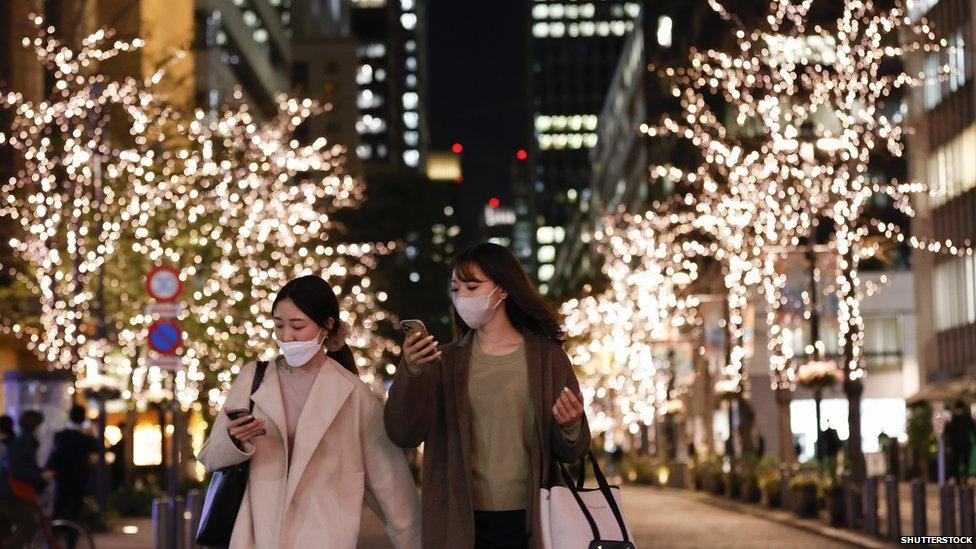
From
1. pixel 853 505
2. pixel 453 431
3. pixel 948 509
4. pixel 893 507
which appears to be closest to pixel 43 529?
pixel 948 509

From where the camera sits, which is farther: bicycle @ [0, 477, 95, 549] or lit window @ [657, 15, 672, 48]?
lit window @ [657, 15, 672, 48]

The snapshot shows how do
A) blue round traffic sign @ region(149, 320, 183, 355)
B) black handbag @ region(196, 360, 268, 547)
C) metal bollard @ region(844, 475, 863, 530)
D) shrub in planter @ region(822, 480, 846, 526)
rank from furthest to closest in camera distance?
shrub in planter @ region(822, 480, 846, 526), metal bollard @ region(844, 475, 863, 530), blue round traffic sign @ region(149, 320, 183, 355), black handbag @ region(196, 360, 268, 547)

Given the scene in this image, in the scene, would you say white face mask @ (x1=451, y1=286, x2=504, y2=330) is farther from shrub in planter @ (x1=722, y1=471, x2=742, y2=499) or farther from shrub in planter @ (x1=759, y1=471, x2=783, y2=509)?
shrub in planter @ (x1=722, y1=471, x2=742, y2=499)

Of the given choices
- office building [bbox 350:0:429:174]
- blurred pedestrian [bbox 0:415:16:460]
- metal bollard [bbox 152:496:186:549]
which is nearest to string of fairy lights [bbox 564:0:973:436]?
metal bollard [bbox 152:496:186:549]

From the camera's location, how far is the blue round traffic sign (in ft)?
63.5

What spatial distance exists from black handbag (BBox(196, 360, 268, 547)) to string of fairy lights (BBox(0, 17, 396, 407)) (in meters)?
22.7

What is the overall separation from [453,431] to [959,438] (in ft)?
98.2

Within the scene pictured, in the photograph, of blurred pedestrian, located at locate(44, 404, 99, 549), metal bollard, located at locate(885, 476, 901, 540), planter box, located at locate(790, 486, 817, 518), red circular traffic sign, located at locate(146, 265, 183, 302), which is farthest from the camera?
planter box, located at locate(790, 486, 817, 518)

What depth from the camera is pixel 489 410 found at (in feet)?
19.6

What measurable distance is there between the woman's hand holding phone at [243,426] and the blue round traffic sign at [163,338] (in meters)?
13.7

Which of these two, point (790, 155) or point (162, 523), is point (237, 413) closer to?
point (162, 523)

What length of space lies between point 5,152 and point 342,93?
104 m

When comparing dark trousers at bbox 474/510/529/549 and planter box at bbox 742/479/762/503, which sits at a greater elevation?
dark trousers at bbox 474/510/529/549

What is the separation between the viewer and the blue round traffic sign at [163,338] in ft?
63.5
